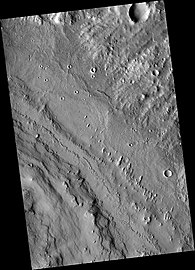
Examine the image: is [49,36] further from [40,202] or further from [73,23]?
[40,202]

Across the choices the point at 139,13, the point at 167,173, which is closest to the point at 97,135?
the point at 167,173

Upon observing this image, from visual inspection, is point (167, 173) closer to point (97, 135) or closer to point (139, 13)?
point (97, 135)

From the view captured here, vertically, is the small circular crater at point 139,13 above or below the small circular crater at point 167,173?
above

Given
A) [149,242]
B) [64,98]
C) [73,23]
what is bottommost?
[149,242]

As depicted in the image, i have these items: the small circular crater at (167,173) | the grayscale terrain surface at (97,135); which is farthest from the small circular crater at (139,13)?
the small circular crater at (167,173)

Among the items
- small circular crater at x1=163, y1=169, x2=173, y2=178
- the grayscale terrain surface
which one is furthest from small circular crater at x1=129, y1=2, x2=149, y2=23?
small circular crater at x1=163, y1=169, x2=173, y2=178

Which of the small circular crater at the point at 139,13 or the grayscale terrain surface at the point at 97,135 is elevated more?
the small circular crater at the point at 139,13

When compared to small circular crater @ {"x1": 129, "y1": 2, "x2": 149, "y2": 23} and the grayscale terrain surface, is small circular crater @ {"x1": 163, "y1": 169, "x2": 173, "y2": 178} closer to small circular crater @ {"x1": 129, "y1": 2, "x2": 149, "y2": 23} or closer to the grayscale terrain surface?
the grayscale terrain surface

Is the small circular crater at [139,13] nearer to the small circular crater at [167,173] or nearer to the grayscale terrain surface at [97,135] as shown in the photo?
the grayscale terrain surface at [97,135]

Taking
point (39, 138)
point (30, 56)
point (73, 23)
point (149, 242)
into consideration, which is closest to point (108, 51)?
point (73, 23)
